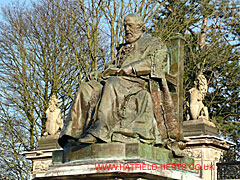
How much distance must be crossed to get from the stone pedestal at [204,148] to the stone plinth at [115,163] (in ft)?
16.4

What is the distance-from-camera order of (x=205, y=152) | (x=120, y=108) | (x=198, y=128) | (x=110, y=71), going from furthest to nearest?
(x=198, y=128) → (x=205, y=152) → (x=110, y=71) → (x=120, y=108)

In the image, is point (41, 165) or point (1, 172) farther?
point (1, 172)

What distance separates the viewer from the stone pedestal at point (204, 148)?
1173 centimetres

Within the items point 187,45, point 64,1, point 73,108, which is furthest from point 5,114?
point 73,108

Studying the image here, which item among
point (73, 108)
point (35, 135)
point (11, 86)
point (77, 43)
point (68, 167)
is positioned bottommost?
point (68, 167)

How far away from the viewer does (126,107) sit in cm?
680

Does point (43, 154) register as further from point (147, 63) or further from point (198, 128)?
point (147, 63)

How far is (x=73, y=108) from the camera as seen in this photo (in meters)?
6.94

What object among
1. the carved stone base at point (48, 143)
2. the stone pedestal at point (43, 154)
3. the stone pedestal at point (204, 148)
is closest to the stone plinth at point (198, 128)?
the stone pedestal at point (204, 148)

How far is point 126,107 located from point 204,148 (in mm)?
5357

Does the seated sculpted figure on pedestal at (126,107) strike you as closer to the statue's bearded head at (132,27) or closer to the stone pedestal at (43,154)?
the statue's bearded head at (132,27)

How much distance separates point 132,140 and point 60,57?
11749mm

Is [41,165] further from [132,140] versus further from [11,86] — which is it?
[132,140]

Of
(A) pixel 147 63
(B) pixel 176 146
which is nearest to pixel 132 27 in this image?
(A) pixel 147 63
